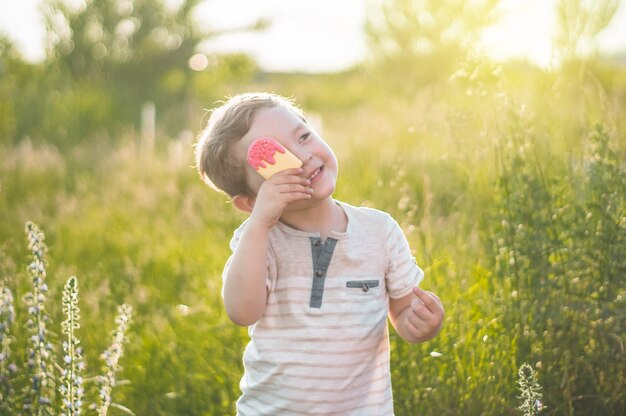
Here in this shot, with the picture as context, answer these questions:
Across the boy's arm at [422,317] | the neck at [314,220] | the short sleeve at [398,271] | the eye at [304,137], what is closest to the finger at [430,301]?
the boy's arm at [422,317]

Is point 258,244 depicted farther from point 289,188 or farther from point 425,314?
point 425,314

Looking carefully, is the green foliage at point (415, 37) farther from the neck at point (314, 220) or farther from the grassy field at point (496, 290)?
the neck at point (314, 220)

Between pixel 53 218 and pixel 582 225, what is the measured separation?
544 centimetres

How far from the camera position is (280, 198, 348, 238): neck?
2.45 meters

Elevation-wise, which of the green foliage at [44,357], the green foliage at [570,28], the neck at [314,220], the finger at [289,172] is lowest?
the green foliage at [44,357]

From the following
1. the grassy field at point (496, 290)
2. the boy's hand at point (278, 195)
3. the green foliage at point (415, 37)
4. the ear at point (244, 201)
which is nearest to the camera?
the boy's hand at point (278, 195)

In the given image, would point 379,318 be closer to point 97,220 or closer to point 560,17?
point 560,17

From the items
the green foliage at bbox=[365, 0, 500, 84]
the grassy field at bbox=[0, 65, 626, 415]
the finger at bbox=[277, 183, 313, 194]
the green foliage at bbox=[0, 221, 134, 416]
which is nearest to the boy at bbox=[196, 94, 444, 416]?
the finger at bbox=[277, 183, 313, 194]

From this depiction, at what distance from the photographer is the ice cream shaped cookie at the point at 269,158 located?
89.7 inches

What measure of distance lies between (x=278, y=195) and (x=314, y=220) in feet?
0.81

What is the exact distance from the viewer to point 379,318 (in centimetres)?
241

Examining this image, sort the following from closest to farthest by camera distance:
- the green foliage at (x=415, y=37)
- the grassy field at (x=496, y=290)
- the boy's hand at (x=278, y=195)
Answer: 1. the boy's hand at (x=278, y=195)
2. the grassy field at (x=496, y=290)
3. the green foliage at (x=415, y=37)

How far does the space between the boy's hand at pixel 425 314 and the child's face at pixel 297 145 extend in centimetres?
39

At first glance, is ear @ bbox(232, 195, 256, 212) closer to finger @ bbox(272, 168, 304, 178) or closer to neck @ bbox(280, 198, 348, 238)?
neck @ bbox(280, 198, 348, 238)
